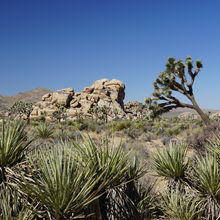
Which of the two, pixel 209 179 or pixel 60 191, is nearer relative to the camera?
pixel 60 191

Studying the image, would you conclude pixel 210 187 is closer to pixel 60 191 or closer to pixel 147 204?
pixel 147 204

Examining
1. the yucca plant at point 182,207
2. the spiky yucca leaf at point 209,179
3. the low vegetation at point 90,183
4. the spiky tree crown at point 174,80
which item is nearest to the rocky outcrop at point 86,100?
the spiky tree crown at point 174,80

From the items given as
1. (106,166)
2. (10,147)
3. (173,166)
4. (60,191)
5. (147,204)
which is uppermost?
(10,147)

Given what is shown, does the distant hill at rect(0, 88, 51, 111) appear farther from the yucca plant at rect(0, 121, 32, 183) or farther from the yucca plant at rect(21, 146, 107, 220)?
the yucca plant at rect(21, 146, 107, 220)

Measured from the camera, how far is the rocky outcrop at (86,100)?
208 ft

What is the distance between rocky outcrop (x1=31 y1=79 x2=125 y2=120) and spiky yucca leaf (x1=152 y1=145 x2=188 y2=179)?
→ 2130 inches

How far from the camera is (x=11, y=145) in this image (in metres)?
3.52

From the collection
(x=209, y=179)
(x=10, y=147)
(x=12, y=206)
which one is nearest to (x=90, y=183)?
(x=12, y=206)

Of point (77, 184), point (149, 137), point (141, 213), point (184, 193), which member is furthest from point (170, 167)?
point (149, 137)

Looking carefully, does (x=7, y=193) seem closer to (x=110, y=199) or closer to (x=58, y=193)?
(x=58, y=193)

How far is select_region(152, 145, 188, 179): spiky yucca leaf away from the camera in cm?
481

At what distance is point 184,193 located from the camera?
4.72m

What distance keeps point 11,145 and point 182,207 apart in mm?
3323

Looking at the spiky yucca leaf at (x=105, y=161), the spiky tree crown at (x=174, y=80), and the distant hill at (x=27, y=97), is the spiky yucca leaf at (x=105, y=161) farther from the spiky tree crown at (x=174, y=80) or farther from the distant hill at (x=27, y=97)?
the distant hill at (x=27, y=97)
